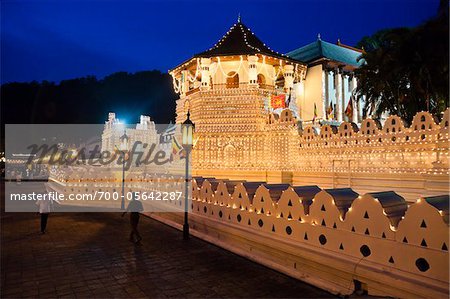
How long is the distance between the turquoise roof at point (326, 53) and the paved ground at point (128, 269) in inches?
976

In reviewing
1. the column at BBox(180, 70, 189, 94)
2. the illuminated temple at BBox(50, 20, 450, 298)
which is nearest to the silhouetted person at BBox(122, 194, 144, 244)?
the illuminated temple at BBox(50, 20, 450, 298)

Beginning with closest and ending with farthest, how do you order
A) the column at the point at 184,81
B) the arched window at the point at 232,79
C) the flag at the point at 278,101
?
the flag at the point at 278,101
the arched window at the point at 232,79
the column at the point at 184,81

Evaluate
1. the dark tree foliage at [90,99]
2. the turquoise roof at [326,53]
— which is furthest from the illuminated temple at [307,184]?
the dark tree foliage at [90,99]

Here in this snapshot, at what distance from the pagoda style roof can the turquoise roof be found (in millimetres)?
8317

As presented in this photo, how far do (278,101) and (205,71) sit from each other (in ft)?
17.2

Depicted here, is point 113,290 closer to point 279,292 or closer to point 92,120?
point 279,292

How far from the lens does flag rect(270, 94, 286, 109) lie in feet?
64.3

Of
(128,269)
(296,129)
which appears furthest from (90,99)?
(128,269)

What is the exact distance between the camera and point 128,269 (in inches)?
250

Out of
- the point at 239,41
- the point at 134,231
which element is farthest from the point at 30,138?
the point at 134,231

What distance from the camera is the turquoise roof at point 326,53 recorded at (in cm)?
2970

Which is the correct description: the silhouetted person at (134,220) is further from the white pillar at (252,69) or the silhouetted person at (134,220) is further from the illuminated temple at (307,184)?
the white pillar at (252,69)

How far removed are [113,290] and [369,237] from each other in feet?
13.3

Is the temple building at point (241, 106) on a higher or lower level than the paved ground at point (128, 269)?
higher
